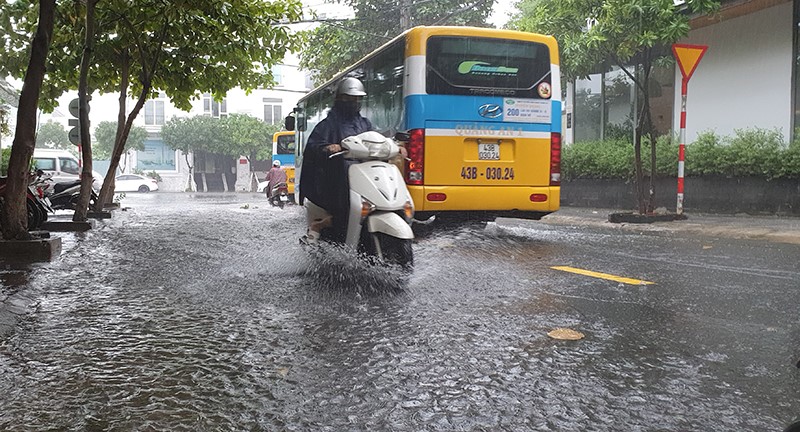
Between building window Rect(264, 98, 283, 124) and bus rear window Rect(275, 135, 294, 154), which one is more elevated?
building window Rect(264, 98, 283, 124)

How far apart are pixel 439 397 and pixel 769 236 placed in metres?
7.91

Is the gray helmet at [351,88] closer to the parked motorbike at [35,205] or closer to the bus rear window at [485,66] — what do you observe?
the bus rear window at [485,66]

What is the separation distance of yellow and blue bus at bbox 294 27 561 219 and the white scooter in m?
3.27

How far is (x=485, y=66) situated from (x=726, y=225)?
183 inches

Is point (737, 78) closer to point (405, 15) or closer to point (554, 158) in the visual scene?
point (554, 158)

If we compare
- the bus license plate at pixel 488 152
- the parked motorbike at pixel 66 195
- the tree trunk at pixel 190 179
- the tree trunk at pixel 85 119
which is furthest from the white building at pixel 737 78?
the tree trunk at pixel 190 179

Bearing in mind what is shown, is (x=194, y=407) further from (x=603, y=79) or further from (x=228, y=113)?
(x=228, y=113)

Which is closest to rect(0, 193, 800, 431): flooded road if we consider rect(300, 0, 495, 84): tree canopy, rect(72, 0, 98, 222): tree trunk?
rect(72, 0, 98, 222): tree trunk

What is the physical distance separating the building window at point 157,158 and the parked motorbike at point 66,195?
43.9 m

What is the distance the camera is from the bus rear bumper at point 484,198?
898 centimetres

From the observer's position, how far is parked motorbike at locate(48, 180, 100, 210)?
50.1 feet

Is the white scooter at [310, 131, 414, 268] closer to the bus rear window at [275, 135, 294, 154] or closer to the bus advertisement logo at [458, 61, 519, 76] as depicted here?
the bus advertisement logo at [458, 61, 519, 76]

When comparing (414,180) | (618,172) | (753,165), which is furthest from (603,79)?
(414,180)

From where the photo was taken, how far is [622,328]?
3828 millimetres
